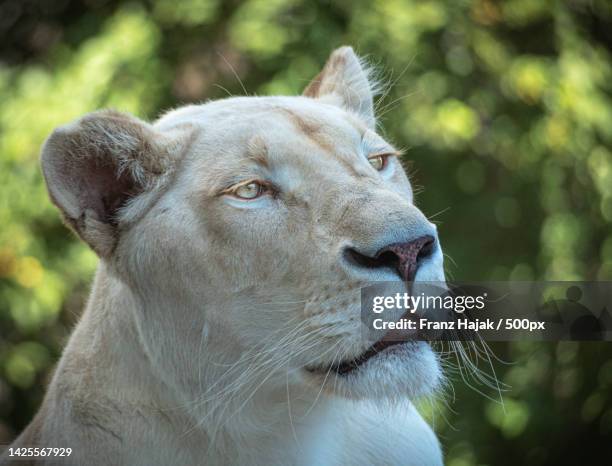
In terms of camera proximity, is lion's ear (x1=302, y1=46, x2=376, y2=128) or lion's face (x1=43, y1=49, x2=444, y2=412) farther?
lion's ear (x1=302, y1=46, x2=376, y2=128)

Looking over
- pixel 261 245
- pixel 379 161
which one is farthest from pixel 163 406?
pixel 379 161

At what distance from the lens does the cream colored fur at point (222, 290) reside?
2.37 metres

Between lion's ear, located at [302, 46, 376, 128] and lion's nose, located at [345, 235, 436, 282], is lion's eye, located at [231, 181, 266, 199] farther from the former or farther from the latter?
lion's ear, located at [302, 46, 376, 128]

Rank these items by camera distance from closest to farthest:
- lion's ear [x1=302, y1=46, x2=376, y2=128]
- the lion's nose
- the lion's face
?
the lion's nose, the lion's face, lion's ear [x1=302, y1=46, x2=376, y2=128]

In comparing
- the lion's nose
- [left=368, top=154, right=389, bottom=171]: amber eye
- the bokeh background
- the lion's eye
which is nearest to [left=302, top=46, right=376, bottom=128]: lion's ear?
[left=368, top=154, right=389, bottom=171]: amber eye

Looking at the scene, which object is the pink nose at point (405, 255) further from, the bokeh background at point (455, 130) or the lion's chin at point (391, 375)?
the bokeh background at point (455, 130)

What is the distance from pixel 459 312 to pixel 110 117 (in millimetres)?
1123

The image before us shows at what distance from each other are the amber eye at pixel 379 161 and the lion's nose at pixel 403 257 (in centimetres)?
59

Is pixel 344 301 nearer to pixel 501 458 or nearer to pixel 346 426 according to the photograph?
pixel 346 426

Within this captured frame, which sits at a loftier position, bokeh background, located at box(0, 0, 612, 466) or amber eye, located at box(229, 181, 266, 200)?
amber eye, located at box(229, 181, 266, 200)

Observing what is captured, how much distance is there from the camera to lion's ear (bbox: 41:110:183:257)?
2.53 metres

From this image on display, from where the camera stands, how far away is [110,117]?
2584mm

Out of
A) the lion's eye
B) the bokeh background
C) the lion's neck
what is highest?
the lion's eye

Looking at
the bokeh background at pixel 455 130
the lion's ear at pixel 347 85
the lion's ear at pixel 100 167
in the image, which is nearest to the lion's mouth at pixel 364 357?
the lion's ear at pixel 100 167
